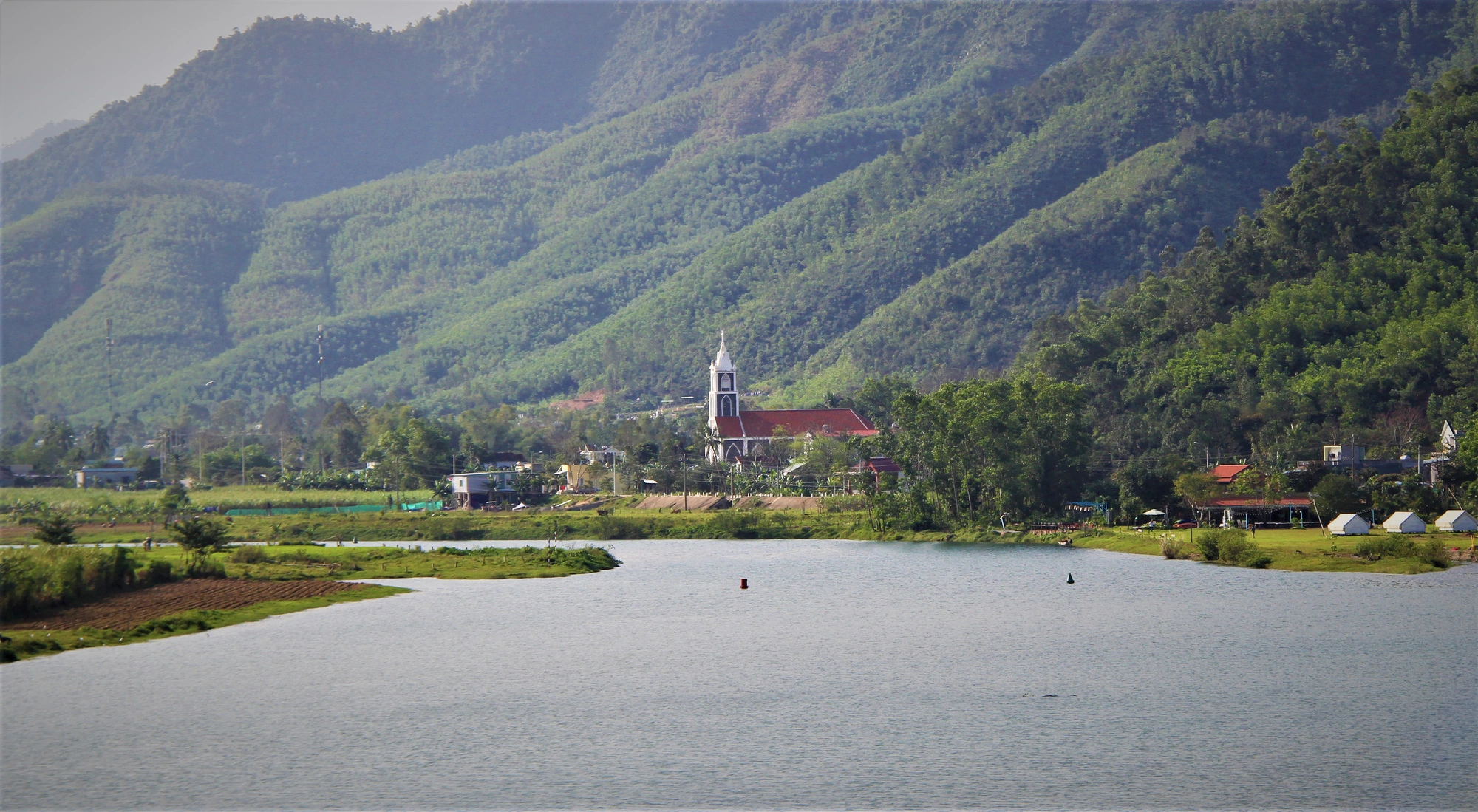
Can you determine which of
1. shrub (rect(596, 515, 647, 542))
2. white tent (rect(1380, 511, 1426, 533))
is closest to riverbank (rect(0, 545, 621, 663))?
shrub (rect(596, 515, 647, 542))

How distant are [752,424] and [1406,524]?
7764 centimetres

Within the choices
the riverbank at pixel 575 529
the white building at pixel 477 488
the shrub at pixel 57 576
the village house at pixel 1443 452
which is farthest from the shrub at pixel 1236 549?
the white building at pixel 477 488

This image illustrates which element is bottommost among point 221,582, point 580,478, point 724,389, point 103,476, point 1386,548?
point 1386,548

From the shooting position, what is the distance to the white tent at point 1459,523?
7156cm

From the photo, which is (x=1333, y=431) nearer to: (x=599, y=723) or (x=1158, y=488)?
(x=1158, y=488)

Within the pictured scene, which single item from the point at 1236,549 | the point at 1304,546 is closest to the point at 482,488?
the point at 1236,549

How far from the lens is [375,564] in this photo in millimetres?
71500

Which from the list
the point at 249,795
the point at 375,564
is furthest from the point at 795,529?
the point at 249,795

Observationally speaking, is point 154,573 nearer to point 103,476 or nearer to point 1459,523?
point 1459,523

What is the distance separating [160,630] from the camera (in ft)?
155

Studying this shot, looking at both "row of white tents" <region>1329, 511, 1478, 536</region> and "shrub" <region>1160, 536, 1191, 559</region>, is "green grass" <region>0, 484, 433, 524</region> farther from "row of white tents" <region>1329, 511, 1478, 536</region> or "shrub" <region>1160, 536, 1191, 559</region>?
"row of white tents" <region>1329, 511, 1478, 536</region>

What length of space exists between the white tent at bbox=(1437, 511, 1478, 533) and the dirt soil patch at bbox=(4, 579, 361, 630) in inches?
2056

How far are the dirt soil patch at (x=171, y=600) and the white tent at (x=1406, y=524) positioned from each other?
49.4 metres

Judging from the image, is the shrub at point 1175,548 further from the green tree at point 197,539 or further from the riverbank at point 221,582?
the green tree at point 197,539
